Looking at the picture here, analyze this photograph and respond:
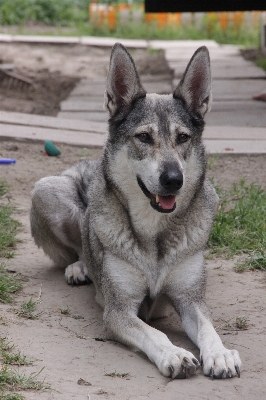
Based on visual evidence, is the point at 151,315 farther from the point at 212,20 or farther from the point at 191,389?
the point at 212,20

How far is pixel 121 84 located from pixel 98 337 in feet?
4.93

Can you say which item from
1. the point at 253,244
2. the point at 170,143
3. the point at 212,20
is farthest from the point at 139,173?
the point at 212,20

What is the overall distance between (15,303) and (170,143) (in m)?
1.44

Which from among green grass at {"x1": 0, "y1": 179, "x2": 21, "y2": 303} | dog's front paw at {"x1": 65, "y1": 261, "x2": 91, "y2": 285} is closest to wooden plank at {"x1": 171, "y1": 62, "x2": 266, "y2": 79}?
green grass at {"x1": 0, "y1": 179, "x2": 21, "y2": 303}

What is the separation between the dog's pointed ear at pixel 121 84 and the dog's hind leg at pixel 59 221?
1080mm

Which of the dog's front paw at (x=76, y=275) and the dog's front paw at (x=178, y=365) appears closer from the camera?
the dog's front paw at (x=178, y=365)

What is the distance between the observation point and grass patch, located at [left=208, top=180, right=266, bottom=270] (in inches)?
220

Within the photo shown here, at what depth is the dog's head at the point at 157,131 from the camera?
13.4 feet

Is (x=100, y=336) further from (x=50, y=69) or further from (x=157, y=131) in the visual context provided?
(x=50, y=69)

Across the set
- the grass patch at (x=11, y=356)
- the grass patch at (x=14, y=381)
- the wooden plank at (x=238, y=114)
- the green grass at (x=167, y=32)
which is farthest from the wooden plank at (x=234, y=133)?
the green grass at (x=167, y=32)

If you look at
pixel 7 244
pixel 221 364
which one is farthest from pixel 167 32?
pixel 221 364

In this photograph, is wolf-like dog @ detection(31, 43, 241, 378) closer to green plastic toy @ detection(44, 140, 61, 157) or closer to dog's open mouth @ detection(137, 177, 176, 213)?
dog's open mouth @ detection(137, 177, 176, 213)

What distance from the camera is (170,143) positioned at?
13.7ft

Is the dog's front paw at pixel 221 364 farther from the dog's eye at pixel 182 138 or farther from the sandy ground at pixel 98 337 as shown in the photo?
the dog's eye at pixel 182 138
